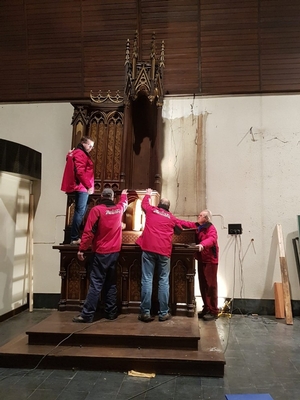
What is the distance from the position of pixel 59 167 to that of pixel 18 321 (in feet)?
8.54

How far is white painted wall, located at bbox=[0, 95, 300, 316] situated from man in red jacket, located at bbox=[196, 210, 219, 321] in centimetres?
65

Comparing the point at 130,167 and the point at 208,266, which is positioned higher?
the point at 130,167

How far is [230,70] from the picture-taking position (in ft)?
18.6

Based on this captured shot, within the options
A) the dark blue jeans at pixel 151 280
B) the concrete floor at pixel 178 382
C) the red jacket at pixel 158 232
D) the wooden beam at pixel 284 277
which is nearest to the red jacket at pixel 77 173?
the red jacket at pixel 158 232

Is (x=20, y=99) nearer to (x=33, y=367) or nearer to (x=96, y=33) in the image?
(x=96, y=33)

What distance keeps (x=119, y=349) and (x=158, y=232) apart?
1345mm

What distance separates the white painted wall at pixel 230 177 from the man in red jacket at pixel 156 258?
1627 millimetres

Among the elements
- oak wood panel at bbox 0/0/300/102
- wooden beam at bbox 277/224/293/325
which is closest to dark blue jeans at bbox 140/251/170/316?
wooden beam at bbox 277/224/293/325

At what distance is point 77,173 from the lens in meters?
4.37

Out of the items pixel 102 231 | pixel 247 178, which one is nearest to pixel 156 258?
pixel 102 231

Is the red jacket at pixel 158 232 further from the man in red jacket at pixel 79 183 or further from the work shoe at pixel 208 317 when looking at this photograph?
the work shoe at pixel 208 317

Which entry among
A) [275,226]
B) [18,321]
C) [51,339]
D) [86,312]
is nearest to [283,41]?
[275,226]

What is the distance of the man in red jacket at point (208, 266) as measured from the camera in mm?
4684

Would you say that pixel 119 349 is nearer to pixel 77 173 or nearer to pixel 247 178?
pixel 77 173
